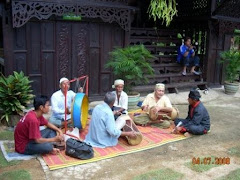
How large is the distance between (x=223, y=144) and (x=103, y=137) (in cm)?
239

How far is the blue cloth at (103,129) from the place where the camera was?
4910mm

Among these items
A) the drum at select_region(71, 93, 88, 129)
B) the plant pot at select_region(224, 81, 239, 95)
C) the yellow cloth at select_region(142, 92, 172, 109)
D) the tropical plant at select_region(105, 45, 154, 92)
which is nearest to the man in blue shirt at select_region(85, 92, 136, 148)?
the drum at select_region(71, 93, 88, 129)

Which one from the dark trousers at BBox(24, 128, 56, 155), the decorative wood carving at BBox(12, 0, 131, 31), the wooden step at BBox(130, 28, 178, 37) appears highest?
the decorative wood carving at BBox(12, 0, 131, 31)

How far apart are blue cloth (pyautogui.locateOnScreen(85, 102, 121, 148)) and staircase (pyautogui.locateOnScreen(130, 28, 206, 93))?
15.0ft

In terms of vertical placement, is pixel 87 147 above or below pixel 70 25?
below

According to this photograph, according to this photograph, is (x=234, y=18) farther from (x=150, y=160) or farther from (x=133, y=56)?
(x=150, y=160)

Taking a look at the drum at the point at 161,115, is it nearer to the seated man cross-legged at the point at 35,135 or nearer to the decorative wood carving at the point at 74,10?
the seated man cross-legged at the point at 35,135

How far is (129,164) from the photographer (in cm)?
458

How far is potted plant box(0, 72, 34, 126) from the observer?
6023 millimetres

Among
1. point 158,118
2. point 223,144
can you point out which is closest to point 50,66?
point 158,118

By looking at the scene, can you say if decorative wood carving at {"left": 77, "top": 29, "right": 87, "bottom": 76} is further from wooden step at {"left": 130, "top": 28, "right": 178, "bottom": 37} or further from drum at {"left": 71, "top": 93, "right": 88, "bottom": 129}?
drum at {"left": 71, "top": 93, "right": 88, "bottom": 129}

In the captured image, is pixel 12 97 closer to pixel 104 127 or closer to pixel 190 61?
pixel 104 127

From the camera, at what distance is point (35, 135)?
438 centimetres

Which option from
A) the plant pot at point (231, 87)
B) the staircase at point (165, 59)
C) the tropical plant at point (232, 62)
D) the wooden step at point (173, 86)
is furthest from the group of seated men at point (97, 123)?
the plant pot at point (231, 87)
